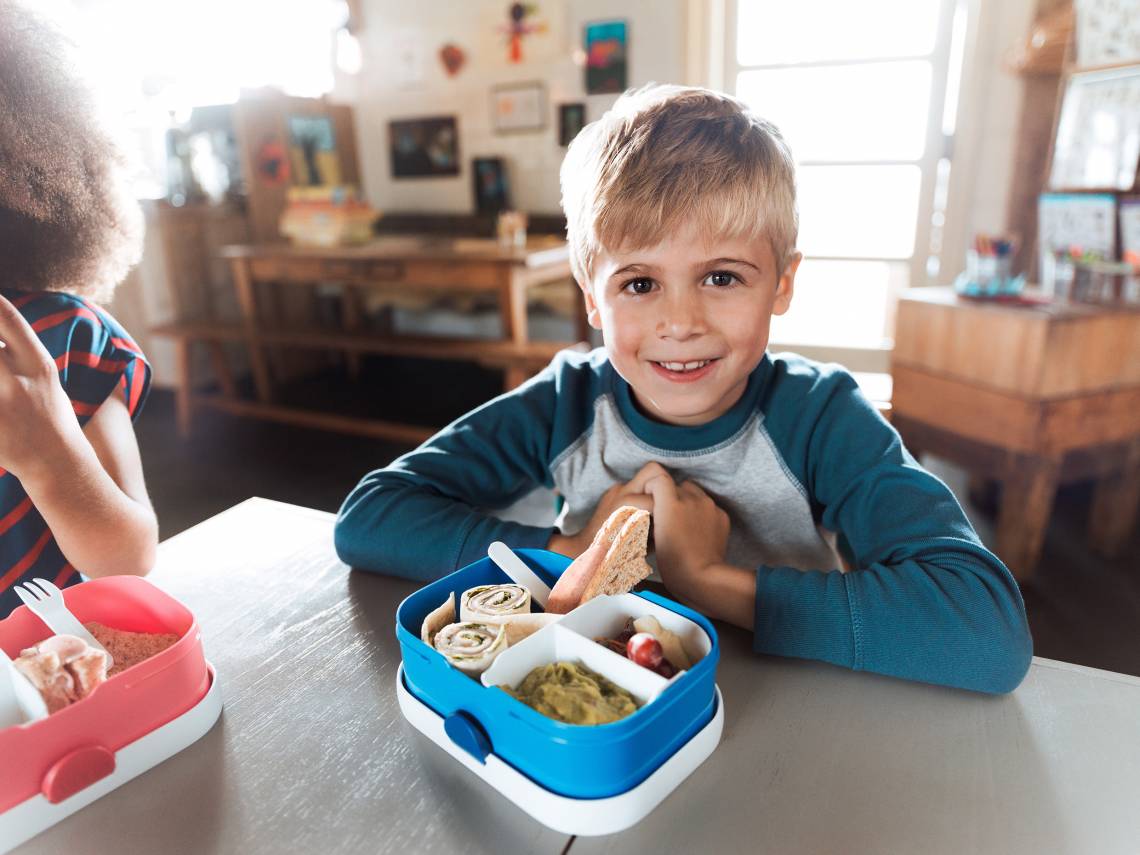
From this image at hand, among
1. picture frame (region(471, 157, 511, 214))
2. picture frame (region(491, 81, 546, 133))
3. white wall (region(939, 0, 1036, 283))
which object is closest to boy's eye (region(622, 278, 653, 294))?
white wall (region(939, 0, 1036, 283))

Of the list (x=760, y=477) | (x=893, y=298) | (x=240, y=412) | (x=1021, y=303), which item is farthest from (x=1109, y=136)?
(x=240, y=412)

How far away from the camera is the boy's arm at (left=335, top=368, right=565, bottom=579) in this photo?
0.81 metres

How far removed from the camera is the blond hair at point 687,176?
80cm

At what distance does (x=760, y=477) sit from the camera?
0.92m

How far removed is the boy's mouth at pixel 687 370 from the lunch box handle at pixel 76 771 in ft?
1.97

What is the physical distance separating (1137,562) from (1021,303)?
77cm

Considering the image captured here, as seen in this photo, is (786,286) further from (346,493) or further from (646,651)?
(346,493)

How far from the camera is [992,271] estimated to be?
87.0 inches

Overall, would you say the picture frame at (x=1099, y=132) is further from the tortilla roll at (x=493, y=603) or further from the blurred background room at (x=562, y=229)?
the tortilla roll at (x=493, y=603)

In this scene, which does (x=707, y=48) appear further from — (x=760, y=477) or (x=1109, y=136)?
(x=760, y=477)

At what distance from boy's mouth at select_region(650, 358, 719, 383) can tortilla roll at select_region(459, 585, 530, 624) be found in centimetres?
33

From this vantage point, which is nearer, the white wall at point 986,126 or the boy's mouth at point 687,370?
the boy's mouth at point 687,370

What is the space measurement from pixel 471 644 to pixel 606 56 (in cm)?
337

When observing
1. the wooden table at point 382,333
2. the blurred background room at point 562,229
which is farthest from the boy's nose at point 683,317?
the wooden table at point 382,333
